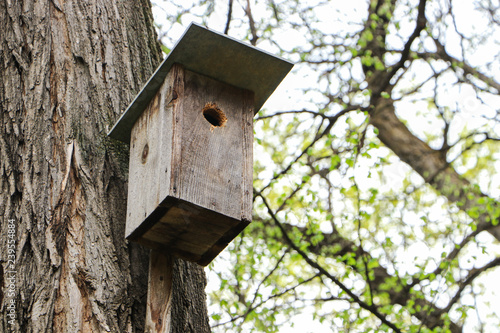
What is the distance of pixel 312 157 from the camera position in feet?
19.7

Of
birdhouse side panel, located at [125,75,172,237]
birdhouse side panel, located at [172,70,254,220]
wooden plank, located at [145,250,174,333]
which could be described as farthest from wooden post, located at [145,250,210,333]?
birdhouse side panel, located at [172,70,254,220]

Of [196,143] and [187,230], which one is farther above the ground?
[196,143]

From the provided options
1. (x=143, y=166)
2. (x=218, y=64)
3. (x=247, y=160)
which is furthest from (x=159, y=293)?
(x=218, y=64)

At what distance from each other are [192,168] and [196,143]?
0.11 meters

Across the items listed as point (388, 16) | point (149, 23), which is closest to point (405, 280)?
point (388, 16)

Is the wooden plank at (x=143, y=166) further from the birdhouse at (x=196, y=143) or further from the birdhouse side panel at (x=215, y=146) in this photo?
the birdhouse side panel at (x=215, y=146)

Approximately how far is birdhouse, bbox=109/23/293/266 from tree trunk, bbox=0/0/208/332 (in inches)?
4.9

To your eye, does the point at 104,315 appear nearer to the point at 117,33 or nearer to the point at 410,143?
the point at 117,33

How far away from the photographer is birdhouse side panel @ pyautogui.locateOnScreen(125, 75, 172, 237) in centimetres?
192

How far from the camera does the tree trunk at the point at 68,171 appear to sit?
6.52 ft

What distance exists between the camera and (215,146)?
2.03 m

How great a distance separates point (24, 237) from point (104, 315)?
423mm

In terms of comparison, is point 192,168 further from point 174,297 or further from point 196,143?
point 174,297

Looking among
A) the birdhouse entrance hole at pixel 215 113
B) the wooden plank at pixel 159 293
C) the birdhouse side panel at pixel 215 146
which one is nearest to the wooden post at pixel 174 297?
the wooden plank at pixel 159 293
